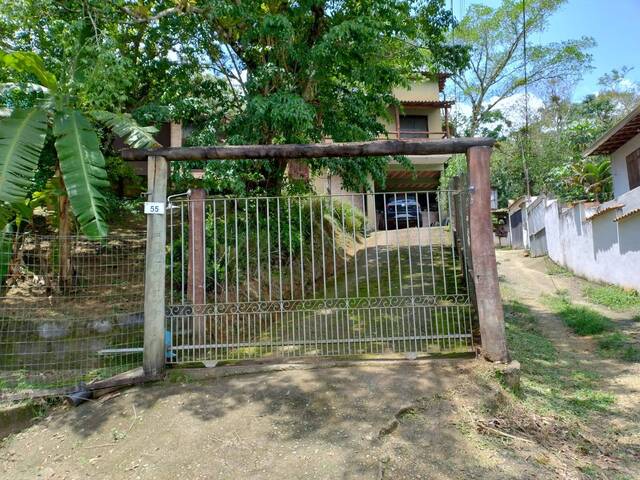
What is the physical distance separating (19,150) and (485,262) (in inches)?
203

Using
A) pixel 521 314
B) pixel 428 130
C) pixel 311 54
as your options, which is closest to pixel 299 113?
pixel 311 54

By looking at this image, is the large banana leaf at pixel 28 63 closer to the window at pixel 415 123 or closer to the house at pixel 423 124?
the house at pixel 423 124

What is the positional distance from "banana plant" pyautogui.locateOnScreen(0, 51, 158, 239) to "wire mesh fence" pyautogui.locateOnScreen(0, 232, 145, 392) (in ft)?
3.33

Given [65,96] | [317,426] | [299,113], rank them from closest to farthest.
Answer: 1. [317,426]
2. [65,96]
3. [299,113]

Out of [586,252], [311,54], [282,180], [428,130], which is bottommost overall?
[586,252]

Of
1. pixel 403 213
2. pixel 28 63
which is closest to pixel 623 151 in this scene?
pixel 403 213

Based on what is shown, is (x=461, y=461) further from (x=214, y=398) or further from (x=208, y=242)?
(x=208, y=242)

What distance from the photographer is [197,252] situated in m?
5.20

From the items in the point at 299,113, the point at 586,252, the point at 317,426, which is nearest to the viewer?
the point at 317,426

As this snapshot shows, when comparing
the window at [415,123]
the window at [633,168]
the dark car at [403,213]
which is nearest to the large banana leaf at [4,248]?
the dark car at [403,213]

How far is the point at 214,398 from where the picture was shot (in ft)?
13.5

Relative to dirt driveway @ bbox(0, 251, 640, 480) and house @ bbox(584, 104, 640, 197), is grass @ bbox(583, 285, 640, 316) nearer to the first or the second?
Answer: house @ bbox(584, 104, 640, 197)

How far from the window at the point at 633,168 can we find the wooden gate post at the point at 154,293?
42.4 ft

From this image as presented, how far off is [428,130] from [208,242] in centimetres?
1620
